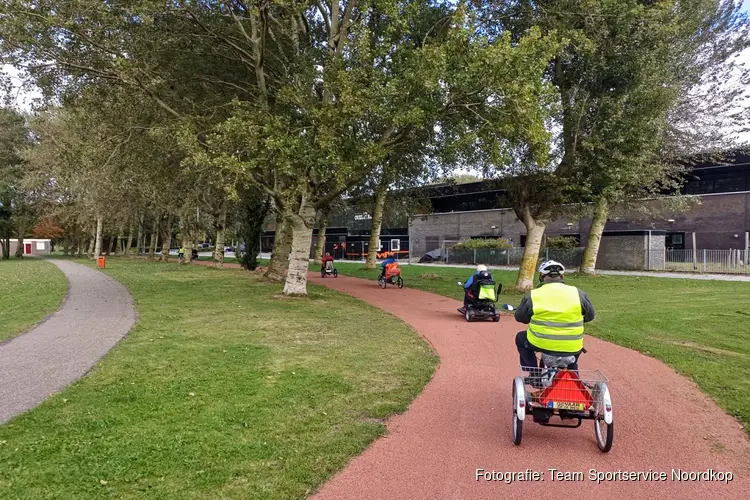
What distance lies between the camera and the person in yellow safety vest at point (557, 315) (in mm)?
4598

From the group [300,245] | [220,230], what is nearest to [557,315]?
[300,245]

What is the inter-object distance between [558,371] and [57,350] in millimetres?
7427

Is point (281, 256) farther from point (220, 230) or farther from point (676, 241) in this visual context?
point (676, 241)

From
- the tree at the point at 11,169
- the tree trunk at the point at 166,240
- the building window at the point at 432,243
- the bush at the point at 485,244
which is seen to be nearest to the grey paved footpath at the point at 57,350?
the bush at the point at 485,244

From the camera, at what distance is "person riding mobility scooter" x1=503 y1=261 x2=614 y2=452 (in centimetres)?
439

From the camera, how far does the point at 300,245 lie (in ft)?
49.4

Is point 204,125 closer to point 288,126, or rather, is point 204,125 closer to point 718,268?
point 288,126

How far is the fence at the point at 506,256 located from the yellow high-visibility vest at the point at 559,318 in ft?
90.3

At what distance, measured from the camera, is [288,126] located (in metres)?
12.4

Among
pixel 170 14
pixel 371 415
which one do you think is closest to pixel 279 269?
pixel 170 14

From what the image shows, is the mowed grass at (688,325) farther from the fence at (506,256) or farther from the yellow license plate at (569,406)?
the fence at (506,256)

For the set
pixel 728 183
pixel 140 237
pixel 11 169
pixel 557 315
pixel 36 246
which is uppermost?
pixel 11 169

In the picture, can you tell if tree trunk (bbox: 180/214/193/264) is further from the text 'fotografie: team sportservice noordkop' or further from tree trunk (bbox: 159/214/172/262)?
the text 'fotografie: team sportservice noordkop'

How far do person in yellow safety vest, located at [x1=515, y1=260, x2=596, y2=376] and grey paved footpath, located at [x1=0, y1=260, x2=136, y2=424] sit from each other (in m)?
5.13
